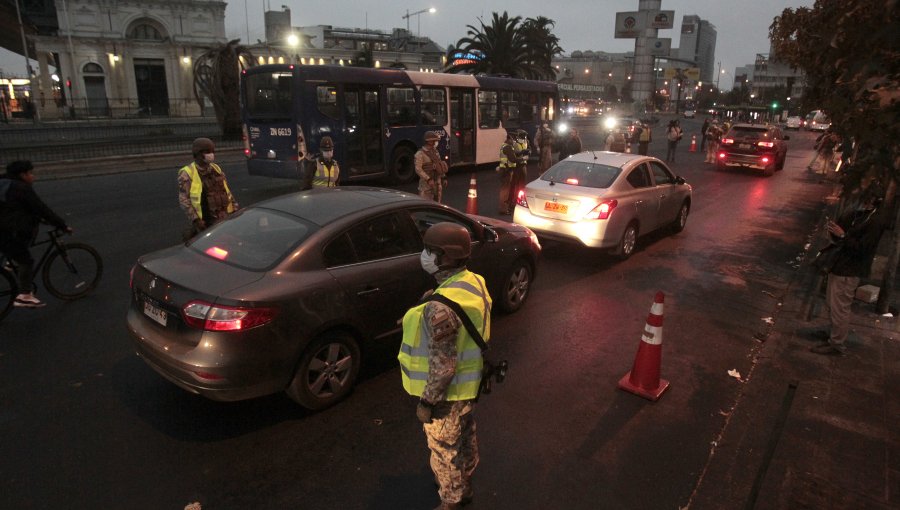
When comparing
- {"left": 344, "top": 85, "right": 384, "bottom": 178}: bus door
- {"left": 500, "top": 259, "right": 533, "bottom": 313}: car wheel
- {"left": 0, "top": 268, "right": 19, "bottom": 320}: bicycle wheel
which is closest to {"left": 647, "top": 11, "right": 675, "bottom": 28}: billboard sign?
{"left": 344, "top": 85, "right": 384, "bottom": 178}: bus door

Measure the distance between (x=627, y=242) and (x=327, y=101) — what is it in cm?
844

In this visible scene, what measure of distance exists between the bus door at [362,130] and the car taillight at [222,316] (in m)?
10.9

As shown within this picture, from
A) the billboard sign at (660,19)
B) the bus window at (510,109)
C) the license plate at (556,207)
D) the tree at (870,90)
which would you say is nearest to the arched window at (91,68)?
the bus window at (510,109)

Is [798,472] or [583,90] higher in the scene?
[583,90]

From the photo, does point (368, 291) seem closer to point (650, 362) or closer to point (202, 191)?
point (650, 362)

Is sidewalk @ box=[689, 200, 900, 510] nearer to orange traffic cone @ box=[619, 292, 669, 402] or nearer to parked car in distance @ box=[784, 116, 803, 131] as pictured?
orange traffic cone @ box=[619, 292, 669, 402]

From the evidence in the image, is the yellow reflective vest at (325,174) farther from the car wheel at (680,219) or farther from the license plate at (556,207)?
the car wheel at (680,219)

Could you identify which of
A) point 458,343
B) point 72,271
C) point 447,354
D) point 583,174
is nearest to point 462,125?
point 583,174

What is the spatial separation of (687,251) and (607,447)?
646cm

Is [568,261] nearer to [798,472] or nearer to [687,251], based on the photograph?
[687,251]

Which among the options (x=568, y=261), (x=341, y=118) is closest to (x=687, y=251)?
(x=568, y=261)

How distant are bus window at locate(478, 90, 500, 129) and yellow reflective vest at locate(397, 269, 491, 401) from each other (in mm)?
16220

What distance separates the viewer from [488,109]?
18719 millimetres

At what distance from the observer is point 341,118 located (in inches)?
544
